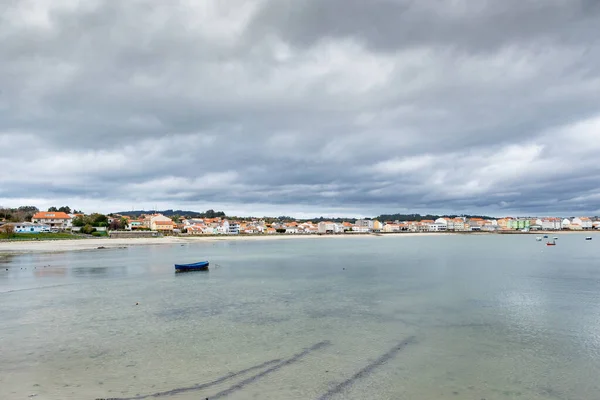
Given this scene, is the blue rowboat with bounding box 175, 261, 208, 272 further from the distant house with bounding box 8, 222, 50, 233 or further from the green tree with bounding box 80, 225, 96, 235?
the green tree with bounding box 80, 225, 96, 235

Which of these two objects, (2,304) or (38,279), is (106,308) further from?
(38,279)

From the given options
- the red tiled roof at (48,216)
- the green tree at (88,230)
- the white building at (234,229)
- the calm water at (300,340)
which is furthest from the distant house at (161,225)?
the calm water at (300,340)

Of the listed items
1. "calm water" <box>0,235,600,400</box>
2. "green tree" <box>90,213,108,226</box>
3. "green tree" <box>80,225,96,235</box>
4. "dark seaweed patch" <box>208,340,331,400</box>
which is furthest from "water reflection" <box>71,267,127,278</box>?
"green tree" <box>90,213,108,226</box>

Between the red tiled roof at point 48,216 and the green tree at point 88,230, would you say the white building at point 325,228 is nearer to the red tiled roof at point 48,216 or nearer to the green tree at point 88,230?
the green tree at point 88,230

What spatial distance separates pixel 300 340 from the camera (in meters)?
14.0

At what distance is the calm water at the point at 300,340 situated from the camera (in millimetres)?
9953

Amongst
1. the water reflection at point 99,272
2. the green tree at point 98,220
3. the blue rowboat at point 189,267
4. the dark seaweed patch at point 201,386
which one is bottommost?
the water reflection at point 99,272

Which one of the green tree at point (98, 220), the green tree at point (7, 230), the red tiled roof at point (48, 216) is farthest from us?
the red tiled roof at point (48, 216)

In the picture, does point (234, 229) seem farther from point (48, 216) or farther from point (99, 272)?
point (99, 272)

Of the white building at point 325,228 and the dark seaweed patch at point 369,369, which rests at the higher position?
the white building at point 325,228

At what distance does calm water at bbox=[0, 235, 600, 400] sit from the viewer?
995 centimetres

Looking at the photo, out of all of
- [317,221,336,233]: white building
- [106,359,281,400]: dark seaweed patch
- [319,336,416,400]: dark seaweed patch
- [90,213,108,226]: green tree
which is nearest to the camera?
[106,359,281,400]: dark seaweed patch

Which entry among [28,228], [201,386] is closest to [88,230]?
[28,228]

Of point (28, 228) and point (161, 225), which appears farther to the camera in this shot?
point (161, 225)
